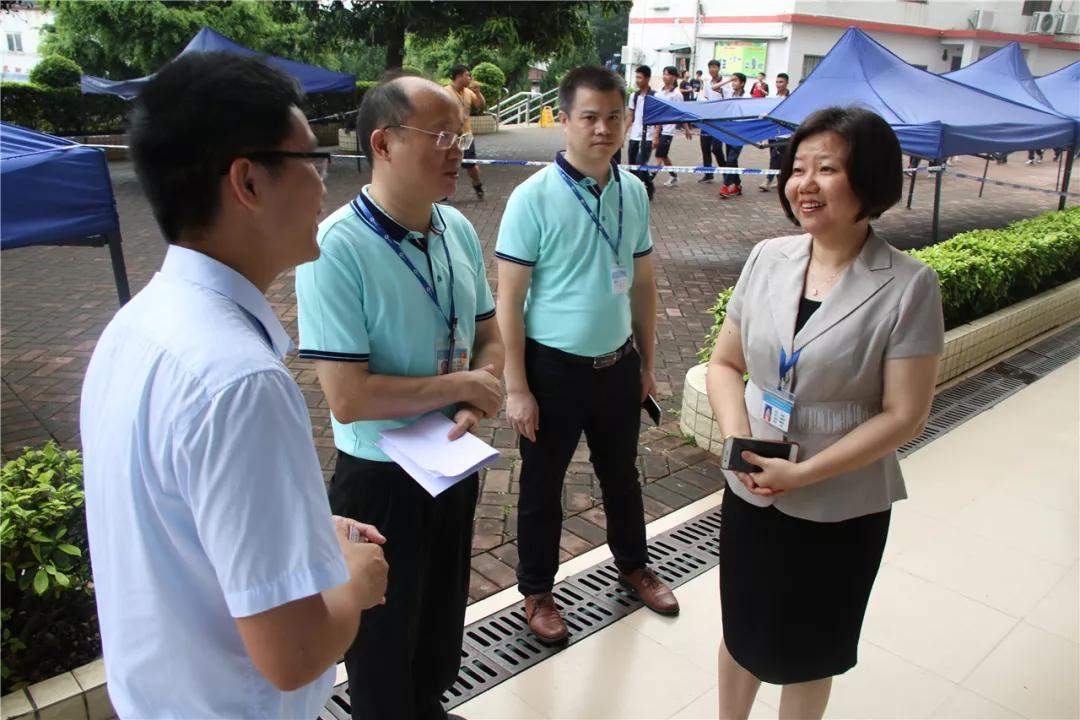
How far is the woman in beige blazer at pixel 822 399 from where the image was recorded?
1.84 metres

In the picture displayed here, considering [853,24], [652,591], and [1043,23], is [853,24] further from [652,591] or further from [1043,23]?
[652,591]

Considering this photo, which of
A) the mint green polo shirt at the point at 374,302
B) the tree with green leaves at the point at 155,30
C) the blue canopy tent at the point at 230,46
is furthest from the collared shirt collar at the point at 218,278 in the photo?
the tree with green leaves at the point at 155,30

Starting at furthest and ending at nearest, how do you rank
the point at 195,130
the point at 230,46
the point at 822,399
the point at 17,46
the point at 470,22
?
the point at 17,46
the point at 470,22
the point at 230,46
the point at 822,399
the point at 195,130

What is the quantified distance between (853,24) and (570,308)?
28115 millimetres

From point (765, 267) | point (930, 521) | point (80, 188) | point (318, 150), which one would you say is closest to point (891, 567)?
point (930, 521)

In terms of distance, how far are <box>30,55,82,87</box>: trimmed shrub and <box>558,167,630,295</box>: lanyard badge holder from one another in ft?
49.3

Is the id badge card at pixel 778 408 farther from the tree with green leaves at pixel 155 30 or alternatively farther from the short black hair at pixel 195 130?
the tree with green leaves at pixel 155 30

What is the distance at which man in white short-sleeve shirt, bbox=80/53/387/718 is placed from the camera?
3.10ft

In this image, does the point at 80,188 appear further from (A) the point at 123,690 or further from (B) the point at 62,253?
(B) the point at 62,253

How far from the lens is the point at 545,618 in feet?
9.24

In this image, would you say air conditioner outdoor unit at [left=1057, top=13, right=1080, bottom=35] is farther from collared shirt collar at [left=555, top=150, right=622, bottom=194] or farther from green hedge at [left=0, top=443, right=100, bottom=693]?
green hedge at [left=0, top=443, right=100, bottom=693]

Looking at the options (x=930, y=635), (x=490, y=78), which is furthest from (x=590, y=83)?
(x=490, y=78)

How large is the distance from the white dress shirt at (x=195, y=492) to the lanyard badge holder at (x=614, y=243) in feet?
5.34

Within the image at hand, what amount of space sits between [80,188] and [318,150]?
92.8 inches
